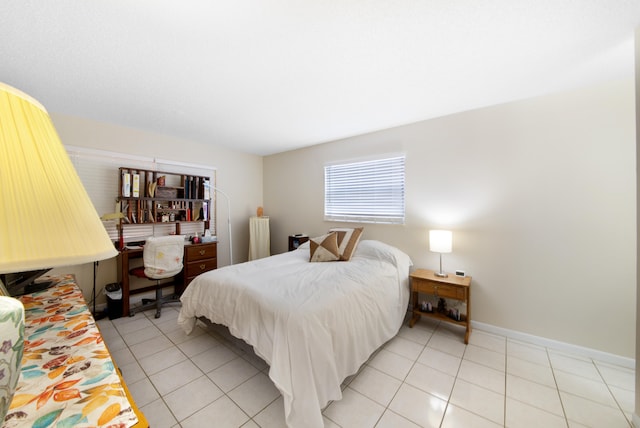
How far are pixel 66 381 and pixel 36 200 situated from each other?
34.2 inches

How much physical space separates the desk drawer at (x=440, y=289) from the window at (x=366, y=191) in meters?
0.86

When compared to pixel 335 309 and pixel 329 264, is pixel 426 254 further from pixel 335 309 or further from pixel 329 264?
pixel 335 309

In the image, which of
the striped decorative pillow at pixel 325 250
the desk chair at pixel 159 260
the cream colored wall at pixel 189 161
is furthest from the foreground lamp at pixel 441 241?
the cream colored wall at pixel 189 161

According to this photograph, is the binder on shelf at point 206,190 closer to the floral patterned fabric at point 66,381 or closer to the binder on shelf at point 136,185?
the binder on shelf at point 136,185

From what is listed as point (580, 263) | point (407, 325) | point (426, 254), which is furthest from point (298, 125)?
point (580, 263)

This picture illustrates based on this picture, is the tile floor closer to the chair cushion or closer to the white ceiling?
the chair cushion

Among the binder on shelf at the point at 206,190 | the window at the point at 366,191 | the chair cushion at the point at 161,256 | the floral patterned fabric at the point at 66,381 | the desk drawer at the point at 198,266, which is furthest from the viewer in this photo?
the binder on shelf at the point at 206,190

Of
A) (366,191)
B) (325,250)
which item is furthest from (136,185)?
(366,191)

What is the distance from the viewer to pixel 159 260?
284 cm

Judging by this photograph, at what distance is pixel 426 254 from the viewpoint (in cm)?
295

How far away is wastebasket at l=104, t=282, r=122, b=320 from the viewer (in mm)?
2829

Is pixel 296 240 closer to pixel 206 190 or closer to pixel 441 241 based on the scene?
pixel 206 190

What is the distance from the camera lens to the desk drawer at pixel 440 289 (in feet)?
7.85

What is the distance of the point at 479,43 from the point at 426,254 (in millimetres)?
2170
